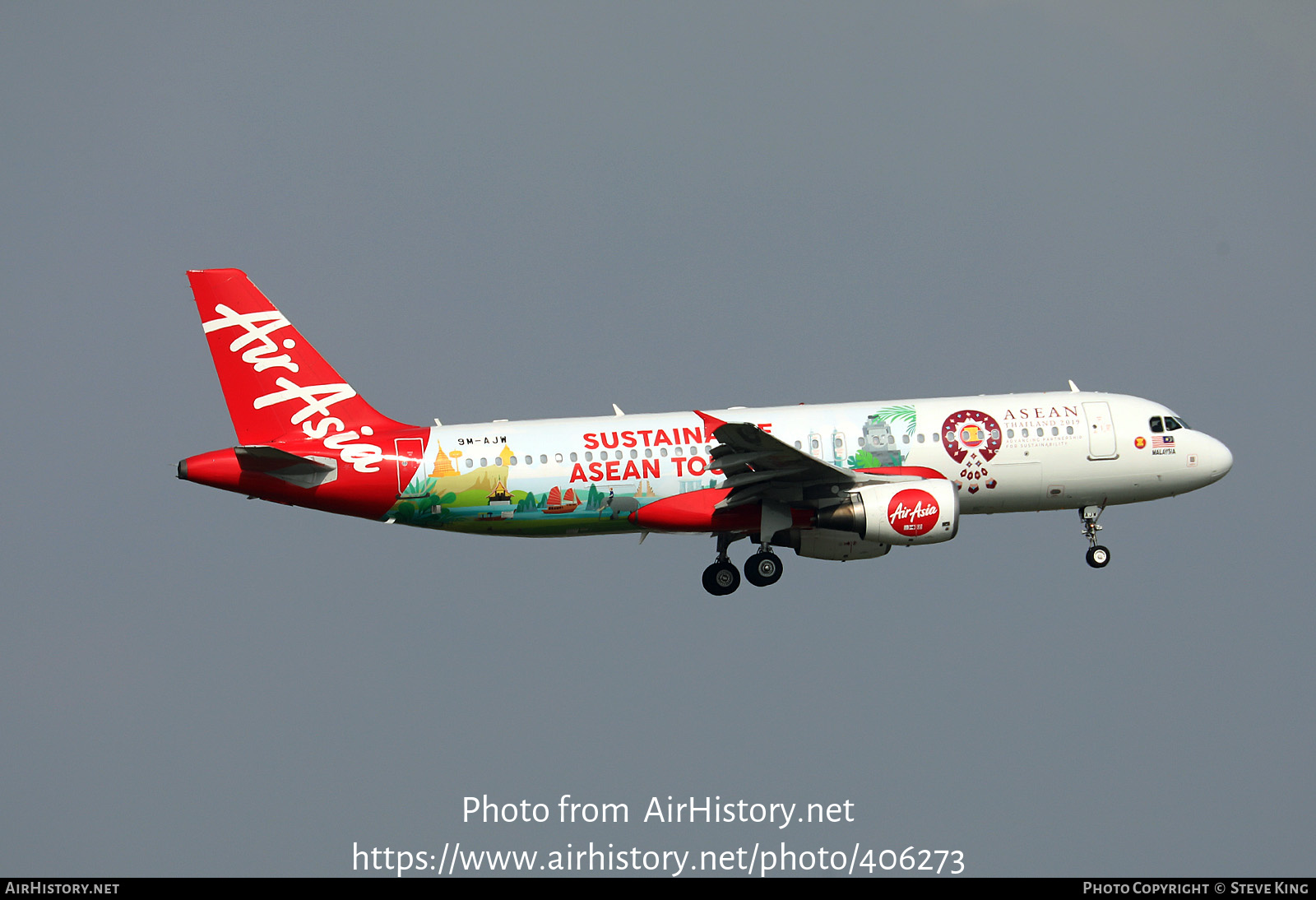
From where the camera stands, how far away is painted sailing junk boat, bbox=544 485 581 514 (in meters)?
45.1

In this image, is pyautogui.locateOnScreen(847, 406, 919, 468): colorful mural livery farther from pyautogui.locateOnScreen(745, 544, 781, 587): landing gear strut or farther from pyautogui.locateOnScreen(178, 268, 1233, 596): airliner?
pyautogui.locateOnScreen(745, 544, 781, 587): landing gear strut

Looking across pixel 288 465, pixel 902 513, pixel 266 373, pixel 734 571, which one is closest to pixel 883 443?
pixel 902 513

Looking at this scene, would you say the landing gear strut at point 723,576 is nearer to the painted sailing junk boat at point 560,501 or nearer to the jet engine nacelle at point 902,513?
the jet engine nacelle at point 902,513

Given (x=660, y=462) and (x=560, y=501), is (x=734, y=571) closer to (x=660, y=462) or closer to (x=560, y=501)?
(x=660, y=462)

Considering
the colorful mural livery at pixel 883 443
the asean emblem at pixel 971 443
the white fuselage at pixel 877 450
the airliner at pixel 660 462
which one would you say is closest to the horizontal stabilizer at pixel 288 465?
the airliner at pixel 660 462

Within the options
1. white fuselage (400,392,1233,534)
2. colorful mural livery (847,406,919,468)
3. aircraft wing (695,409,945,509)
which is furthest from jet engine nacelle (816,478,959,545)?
white fuselage (400,392,1233,534)

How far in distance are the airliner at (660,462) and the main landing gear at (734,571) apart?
0.25ft

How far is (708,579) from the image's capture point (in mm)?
48062

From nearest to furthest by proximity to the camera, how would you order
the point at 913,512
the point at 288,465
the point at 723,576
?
1. the point at 913,512
2. the point at 288,465
3. the point at 723,576

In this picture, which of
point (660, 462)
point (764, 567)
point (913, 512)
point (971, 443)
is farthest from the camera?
point (764, 567)

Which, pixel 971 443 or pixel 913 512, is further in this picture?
pixel 971 443

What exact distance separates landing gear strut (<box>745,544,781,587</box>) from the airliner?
49 millimetres

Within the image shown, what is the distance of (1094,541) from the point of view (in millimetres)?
48531

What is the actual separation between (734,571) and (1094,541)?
1104cm
